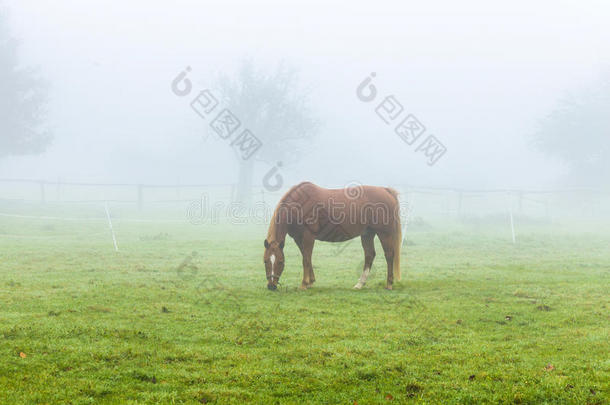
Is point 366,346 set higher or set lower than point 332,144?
lower

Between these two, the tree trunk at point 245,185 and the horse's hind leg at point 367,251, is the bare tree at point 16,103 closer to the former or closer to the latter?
the tree trunk at point 245,185

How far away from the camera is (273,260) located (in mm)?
9469

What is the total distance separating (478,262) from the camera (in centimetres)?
1430

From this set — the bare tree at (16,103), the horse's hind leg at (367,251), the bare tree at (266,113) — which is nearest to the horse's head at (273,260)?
the horse's hind leg at (367,251)

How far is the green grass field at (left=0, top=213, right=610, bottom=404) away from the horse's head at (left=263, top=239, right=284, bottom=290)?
0.33 meters

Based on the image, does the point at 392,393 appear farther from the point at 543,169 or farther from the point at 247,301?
the point at 543,169

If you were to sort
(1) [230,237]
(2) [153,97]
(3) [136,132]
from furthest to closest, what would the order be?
(2) [153,97]
(3) [136,132]
(1) [230,237]

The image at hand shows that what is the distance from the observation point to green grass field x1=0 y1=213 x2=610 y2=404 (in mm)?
4922

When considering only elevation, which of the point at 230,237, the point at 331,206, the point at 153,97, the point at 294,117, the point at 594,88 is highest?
the point at 153,97

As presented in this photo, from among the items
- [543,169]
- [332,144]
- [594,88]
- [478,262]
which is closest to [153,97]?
[332,144]

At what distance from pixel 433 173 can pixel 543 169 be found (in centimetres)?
1791

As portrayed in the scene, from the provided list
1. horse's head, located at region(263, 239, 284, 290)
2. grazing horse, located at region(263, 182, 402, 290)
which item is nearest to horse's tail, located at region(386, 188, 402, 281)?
grazing horse, located at region(263, 182, 402, 290)

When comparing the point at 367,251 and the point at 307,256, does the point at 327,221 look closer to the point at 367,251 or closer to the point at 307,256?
the point at 307,256

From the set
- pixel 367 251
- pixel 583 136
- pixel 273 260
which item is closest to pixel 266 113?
pixel 583 136
